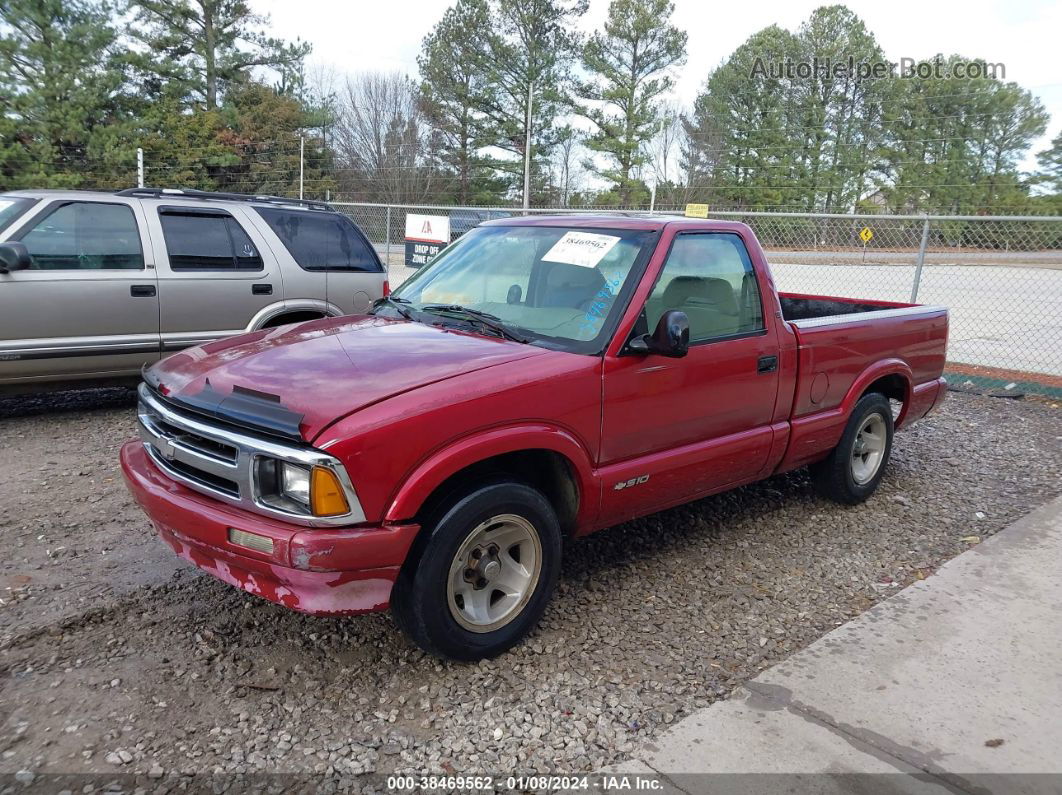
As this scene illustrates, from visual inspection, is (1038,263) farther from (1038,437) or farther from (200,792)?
(200,792)

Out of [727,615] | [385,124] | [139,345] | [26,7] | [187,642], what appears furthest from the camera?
[385,124]

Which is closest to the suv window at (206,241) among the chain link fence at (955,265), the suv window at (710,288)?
the chain link fence at (955,265)

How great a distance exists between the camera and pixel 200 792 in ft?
7.91

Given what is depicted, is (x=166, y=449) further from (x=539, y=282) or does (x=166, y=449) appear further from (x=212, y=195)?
(x=212, y=195)

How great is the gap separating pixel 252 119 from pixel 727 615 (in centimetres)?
4187

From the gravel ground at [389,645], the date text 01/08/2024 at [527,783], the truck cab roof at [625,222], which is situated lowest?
the date text 01/08/2024 at [527,783]

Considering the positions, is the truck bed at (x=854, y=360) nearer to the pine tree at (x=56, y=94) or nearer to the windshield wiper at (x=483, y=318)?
the windshield wiper at (x=483, y=318)

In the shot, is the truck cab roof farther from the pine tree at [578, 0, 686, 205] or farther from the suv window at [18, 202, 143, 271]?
the pine tree at [578, 0, 686, 205]

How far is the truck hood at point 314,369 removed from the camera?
2.76 meters

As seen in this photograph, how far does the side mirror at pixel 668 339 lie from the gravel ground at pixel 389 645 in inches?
49.1

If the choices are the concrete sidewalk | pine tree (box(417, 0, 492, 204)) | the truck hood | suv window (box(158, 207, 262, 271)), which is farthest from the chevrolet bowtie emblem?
pine tree (box(417, 0, 492, 204))

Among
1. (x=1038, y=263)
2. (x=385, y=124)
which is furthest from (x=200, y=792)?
(x=385, y=124)

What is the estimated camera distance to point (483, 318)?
12.1 ft

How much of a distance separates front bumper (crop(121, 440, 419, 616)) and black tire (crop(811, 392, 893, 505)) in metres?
3.27
